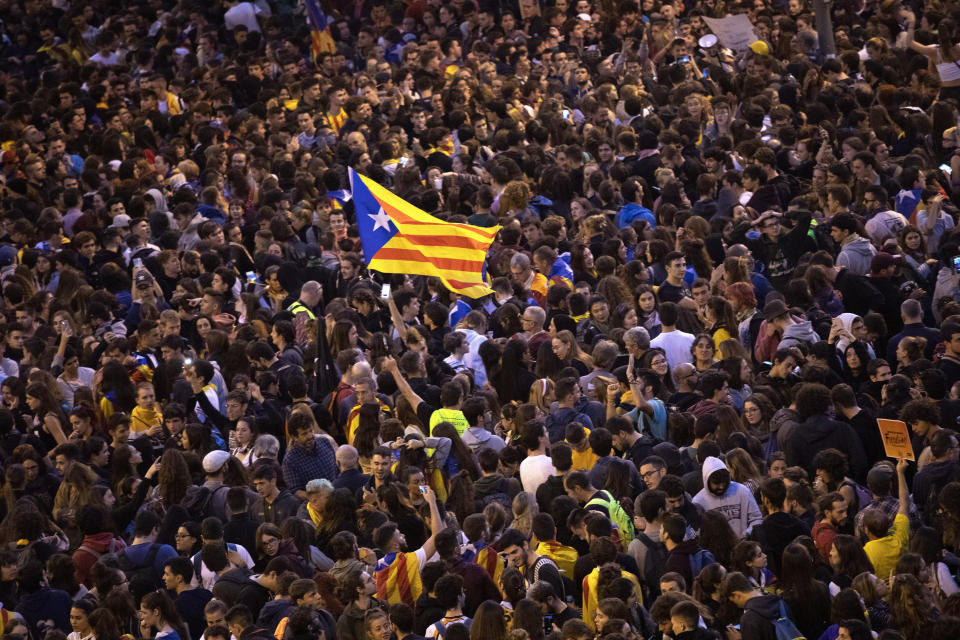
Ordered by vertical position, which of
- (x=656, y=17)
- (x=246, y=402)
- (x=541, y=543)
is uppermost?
(x=541, y=543)

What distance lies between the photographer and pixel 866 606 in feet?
30.8

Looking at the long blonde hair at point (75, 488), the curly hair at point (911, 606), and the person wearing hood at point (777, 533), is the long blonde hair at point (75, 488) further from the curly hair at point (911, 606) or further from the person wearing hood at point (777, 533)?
the curly hair at point (911, 606)

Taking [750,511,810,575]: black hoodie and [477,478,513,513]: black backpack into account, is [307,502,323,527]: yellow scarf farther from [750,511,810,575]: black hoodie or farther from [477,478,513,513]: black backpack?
[750,511,810,575]: black hoodie

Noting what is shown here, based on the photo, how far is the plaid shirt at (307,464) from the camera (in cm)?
1226

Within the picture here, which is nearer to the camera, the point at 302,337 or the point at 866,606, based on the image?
the point at 866,606

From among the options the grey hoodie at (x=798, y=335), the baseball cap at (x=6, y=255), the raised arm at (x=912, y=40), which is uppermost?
→ the grey hoodie at (x=798, y=335)

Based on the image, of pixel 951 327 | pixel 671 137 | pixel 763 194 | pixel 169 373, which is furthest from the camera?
pixel 671 137

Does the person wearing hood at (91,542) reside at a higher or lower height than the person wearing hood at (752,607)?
lower

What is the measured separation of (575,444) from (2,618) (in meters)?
4.39

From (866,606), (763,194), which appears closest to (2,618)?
(866,606)

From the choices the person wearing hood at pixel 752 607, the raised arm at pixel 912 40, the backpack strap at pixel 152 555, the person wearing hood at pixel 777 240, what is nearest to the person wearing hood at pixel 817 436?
the person wearing hood at pixel 752 607

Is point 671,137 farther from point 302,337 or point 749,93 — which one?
point 302,337

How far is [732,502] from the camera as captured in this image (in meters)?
10.7

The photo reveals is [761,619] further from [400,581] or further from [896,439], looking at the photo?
[400,581]
